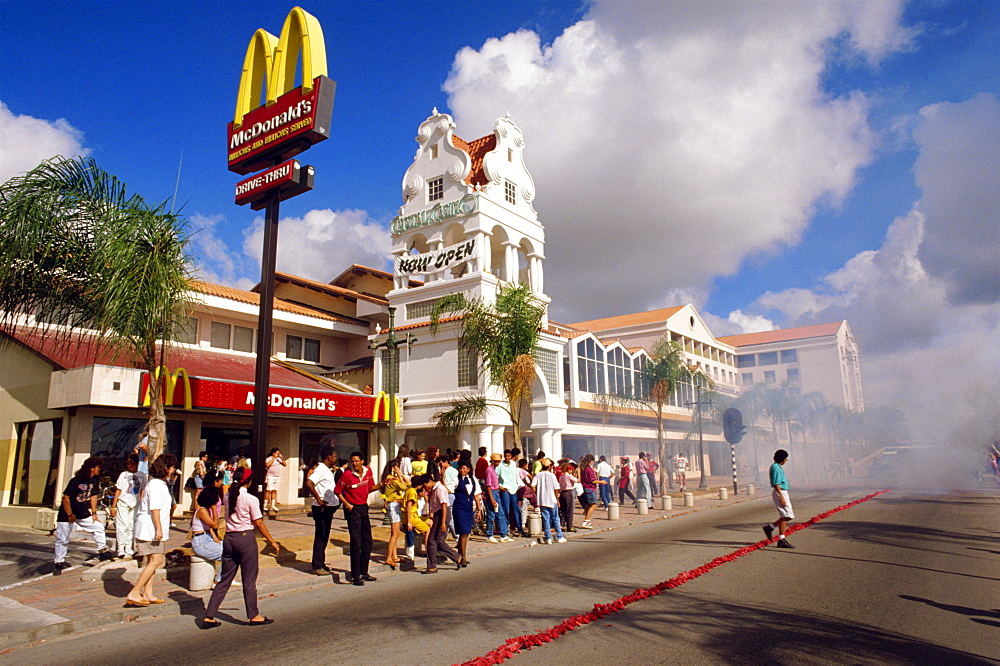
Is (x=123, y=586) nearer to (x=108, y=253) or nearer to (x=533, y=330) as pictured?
(x=108, y=253)


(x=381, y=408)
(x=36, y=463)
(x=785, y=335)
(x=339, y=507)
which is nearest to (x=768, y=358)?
(x=785, y=335)

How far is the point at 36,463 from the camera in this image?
16859 millimetres

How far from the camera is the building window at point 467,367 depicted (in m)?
23.4

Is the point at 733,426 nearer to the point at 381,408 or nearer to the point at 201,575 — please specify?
the point at 381,408

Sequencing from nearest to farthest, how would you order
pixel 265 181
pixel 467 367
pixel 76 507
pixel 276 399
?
pixel 76 507 → pixel 265 181 → pixel 276 399 → pixel 467 367

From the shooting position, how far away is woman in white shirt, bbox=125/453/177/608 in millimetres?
7973

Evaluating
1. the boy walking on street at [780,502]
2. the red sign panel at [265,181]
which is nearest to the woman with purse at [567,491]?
the boy walking on street at [780,502]

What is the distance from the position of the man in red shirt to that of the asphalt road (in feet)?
1.14

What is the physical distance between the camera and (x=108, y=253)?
395 inches

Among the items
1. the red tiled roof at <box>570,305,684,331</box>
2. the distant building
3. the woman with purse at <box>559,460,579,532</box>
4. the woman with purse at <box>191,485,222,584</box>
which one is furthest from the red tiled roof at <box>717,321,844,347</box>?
the woman with purse at <box>191,485,222,584</box>

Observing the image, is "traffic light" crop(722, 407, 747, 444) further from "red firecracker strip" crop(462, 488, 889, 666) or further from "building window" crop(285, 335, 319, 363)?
"building window" crop(285, 335, 319, 363)

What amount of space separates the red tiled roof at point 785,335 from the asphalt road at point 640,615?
70529 millimetres

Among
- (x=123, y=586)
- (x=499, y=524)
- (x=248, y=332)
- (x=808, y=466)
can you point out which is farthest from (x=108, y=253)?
(x=808, y=466)

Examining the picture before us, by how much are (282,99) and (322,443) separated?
12.7 meters
